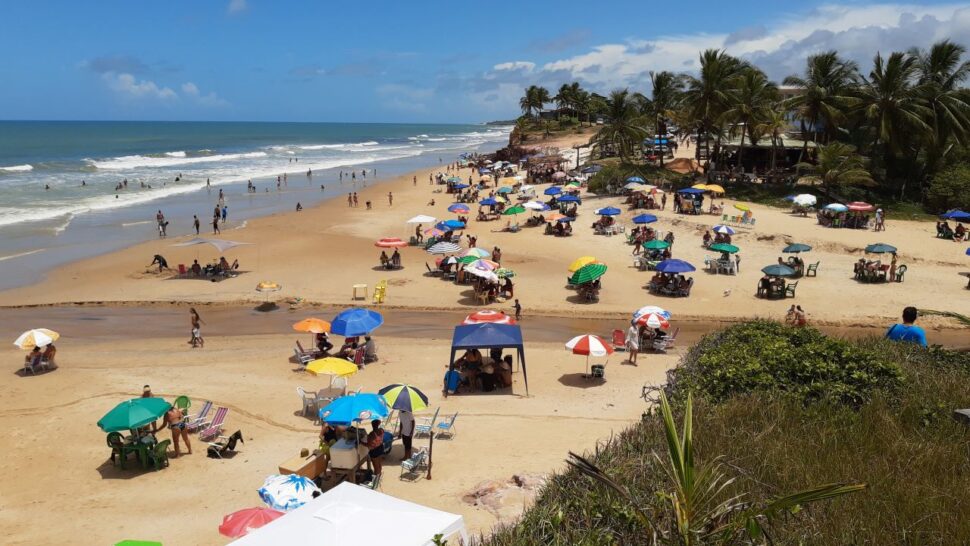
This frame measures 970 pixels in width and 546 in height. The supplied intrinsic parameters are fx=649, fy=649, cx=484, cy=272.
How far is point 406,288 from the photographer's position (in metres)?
22.8

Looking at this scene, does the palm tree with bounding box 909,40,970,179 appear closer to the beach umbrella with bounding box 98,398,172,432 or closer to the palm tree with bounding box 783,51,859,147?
the palm tree with bounding box 783,51,859,147

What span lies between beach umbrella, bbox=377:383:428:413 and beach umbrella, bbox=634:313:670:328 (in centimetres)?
701

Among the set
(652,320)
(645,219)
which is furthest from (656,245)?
(652,320)

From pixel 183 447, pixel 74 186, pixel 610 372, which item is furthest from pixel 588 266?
pixel 74 186

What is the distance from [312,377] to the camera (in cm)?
1494

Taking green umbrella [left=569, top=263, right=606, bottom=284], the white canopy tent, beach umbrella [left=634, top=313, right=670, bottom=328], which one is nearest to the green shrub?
the white canopy tent

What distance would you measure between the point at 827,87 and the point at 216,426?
Result: 3644 centimetres

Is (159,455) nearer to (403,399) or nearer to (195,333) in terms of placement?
(403,399)

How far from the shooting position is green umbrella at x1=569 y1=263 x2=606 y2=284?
2022 centimetres

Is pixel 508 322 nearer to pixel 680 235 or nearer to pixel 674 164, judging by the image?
pixel 680 235

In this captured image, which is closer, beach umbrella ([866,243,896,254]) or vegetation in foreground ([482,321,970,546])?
vegetation in foreground ([482,321,970,546])

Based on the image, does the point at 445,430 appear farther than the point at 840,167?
No

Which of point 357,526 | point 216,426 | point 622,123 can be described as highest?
point 622,123

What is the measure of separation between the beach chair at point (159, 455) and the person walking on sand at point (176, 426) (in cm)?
30
